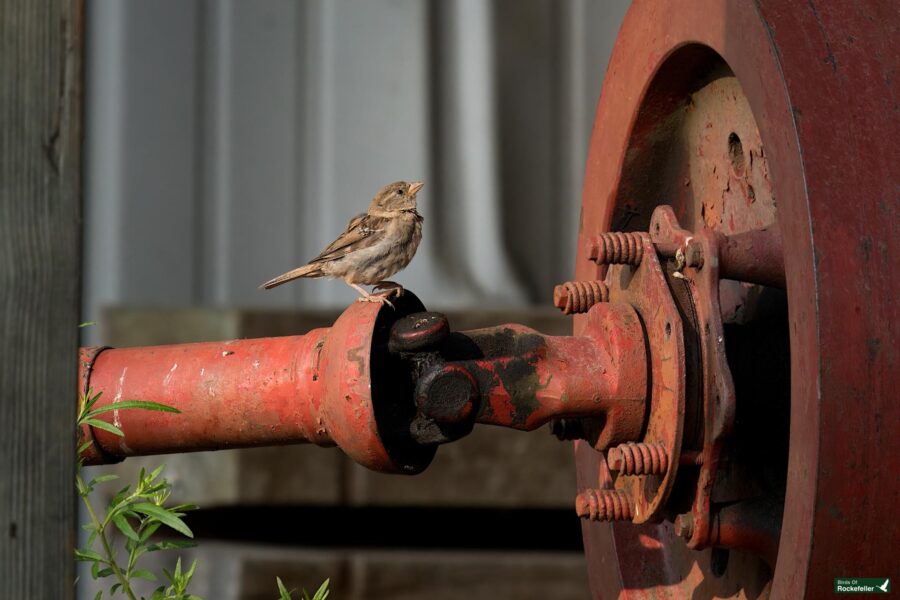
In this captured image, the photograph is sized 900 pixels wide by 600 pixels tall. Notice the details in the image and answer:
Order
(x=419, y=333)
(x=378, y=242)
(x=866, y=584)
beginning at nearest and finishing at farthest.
Answer: (x=866, y=584), (x=419, y=333), (x=378, y=242)

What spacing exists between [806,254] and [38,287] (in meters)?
0.92

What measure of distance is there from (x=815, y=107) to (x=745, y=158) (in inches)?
17.5

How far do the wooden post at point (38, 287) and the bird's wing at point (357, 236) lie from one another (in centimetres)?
232

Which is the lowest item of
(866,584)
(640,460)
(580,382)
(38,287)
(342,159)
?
(866,584)

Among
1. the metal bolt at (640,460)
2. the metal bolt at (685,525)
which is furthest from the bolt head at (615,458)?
the metal bolt at (685,525)

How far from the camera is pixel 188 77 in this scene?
13.7 ft

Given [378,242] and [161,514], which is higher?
[378,242]

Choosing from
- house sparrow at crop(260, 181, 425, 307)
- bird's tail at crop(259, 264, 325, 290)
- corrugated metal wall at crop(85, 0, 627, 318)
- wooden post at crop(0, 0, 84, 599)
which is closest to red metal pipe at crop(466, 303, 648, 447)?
wooden post at crop(0, 0, 84, 599)

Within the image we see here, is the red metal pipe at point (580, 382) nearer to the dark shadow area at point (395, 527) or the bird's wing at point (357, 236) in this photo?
the bird's wing at point (357, 236)

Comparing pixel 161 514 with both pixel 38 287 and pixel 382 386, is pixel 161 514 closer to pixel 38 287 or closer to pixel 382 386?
pixel 382 386

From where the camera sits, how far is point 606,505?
1978mm

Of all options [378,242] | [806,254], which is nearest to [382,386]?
[806,254]

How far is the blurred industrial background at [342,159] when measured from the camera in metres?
4.05

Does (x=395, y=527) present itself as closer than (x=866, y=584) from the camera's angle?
No
